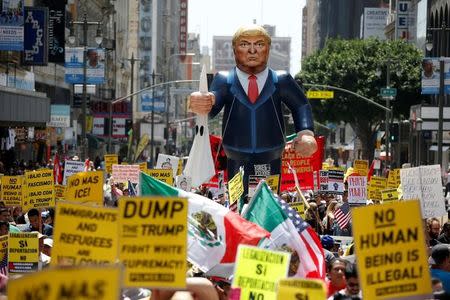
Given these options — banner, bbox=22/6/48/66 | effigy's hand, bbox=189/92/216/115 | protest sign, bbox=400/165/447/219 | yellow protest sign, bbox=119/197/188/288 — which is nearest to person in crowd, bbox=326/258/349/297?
yellow protest sign, bbox=119/197/188/288

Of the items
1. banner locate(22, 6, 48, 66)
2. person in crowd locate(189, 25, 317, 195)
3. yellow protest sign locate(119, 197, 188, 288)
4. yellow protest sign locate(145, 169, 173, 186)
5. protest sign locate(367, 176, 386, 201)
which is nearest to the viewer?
yellow protest sign locate(119, 197, 188, 288)

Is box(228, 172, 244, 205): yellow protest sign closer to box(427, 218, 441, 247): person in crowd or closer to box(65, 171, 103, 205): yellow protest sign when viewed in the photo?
box(65, 171, 103, 205): yellow protest sign

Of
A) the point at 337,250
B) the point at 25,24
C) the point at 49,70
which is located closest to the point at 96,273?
the point at 337,250

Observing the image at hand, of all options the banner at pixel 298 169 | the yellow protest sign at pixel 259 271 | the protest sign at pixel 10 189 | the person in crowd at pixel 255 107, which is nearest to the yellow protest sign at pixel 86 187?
the person in crowd at pixel 255 107

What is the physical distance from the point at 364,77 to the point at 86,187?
5788cm

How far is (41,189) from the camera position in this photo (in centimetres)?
1755

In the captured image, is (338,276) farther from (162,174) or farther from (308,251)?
(162,174)

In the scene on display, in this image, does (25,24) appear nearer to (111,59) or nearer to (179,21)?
(111,59)

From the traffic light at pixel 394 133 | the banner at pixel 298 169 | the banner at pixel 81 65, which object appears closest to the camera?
the banner at pixel 298 169

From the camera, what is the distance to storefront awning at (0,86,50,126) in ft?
128

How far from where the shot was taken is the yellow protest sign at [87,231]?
8.45 meters

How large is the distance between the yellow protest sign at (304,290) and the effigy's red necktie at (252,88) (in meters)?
8.80

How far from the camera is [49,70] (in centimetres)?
6194

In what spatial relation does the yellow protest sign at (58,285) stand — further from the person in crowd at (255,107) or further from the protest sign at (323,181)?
the protest sign at (323,181)
